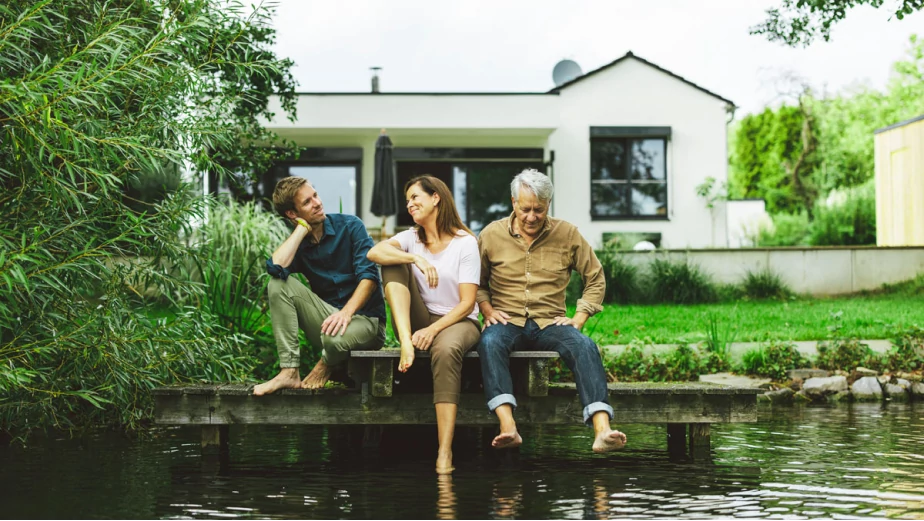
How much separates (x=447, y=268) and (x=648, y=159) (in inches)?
630

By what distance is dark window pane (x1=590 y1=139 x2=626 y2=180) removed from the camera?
20391 millimetres

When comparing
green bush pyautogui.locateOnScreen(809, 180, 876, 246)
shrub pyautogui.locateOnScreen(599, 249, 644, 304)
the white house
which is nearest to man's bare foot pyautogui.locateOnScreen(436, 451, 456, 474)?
shrub pyautogui.locateOnScreen(599, 249, 644, 304)

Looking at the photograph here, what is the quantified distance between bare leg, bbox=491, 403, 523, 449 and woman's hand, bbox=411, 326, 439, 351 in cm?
49

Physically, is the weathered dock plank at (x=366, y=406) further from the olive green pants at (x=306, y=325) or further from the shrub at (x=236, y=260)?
the shrub at (x=236, y=260)

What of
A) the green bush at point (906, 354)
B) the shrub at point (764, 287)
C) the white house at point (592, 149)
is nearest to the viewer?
the green bush at point (906, 354)

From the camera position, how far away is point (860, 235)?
779 inches

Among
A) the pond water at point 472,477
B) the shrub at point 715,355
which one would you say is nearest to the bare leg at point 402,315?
the pond water at point 472,477

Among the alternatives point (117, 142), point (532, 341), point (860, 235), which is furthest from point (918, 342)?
point (860, 235)

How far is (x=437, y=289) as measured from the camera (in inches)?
203

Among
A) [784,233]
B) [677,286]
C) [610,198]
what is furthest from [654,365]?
[784,233]

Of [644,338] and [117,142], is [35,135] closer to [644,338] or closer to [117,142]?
[117,142]

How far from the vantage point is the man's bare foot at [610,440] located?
14.6ft

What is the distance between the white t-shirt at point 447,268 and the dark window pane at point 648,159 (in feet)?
51.7

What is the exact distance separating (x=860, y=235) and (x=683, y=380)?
13.5 metres
